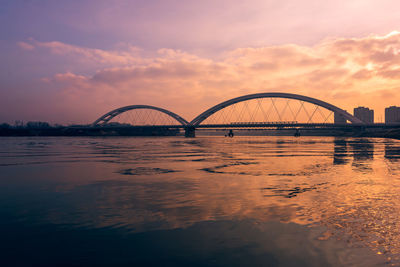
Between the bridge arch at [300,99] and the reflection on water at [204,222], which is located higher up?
the bridge arch at [300,99]

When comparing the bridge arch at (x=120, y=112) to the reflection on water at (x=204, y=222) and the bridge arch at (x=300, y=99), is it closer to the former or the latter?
the bridge arch at (x=300, y=99)

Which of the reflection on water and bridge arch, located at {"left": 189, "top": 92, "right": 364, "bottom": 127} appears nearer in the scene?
the reflection on water

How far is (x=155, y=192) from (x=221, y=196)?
8.18ft

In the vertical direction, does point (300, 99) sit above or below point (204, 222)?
above

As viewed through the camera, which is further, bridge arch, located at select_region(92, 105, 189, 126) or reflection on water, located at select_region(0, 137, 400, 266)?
bridge arch, located at select_region(92, 105, 189, 126)

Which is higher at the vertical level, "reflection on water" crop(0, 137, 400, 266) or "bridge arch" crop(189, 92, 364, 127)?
"bridge arch" crop(189, 92, 364, 127)

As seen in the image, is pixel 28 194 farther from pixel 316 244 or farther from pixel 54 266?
pixel 316 244

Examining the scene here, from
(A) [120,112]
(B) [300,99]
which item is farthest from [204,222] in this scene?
(A) [120,112]

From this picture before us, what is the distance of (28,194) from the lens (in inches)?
439

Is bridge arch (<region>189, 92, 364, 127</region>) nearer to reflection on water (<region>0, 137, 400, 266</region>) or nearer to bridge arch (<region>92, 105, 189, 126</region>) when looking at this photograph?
bridge arch (<region>92, 105, 189, 126</region>)

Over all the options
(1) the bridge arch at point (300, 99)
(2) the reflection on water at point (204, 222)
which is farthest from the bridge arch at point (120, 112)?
(2) the reflection on water at point (204, 222)

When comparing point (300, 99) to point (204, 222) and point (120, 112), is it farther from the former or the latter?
point (204, 222)

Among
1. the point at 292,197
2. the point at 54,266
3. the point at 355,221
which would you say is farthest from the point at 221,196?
the point at 54,266

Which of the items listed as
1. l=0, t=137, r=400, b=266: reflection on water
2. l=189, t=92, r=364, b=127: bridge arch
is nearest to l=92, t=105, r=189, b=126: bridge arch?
l=189, t=92, r=364, b=127: bridge arch
